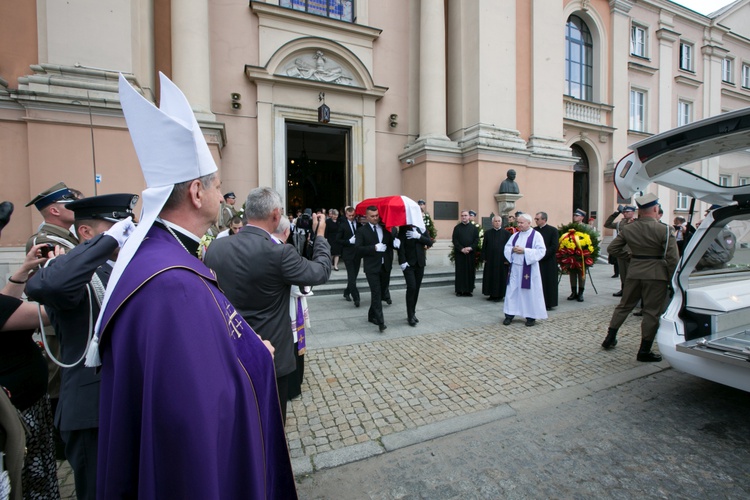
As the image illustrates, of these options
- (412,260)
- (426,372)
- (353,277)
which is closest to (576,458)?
(426,372)

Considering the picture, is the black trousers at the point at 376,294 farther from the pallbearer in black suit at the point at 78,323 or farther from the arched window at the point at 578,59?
the arched window at the point at 578,59

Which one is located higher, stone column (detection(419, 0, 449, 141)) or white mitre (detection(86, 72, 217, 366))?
stone column (detection(419, 0, 449, 141))

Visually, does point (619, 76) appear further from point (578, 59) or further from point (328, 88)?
point (328, 88)

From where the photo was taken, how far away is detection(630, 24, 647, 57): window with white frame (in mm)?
19047

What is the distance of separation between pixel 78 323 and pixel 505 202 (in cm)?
1226

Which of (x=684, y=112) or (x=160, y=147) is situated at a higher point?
(x=684, y=112)

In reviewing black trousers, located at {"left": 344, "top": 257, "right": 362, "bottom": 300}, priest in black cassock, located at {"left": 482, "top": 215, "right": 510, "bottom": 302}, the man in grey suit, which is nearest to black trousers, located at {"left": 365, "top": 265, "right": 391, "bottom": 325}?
black trousers, located at {"left": 344, "top": 257, "right": 362, "bottom": 300}

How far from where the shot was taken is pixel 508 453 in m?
2.93

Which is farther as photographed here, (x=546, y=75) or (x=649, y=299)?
(x=546, y=75)

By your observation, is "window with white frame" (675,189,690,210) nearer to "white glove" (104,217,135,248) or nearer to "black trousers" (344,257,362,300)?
"black trousers" (344,257,362,300)

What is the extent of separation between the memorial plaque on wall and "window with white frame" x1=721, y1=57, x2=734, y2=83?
23.0 metres

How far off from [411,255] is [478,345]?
2.07m

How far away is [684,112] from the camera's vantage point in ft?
69.8

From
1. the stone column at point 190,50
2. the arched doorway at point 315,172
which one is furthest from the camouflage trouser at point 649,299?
the arched doorway at point 315,172
